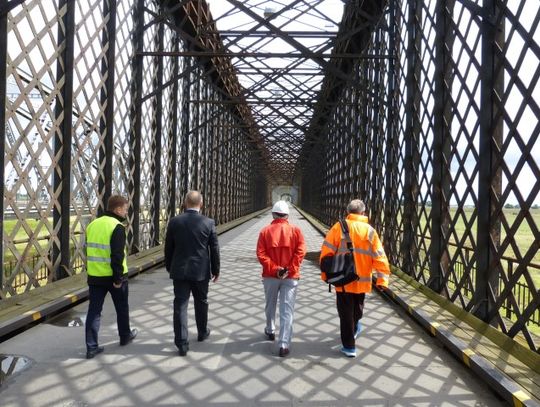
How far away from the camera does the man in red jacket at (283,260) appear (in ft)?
15.2

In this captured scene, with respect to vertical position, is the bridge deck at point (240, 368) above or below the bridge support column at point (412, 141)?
below

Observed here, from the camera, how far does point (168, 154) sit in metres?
14.8

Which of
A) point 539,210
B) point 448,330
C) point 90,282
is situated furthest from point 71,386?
point 539,210

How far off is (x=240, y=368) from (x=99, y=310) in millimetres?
1486

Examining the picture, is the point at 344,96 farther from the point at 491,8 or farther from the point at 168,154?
the point at 491,8

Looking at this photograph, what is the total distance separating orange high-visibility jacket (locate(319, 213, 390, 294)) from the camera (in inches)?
179

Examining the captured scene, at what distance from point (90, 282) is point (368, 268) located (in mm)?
2697

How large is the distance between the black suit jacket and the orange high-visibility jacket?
46.3 inches

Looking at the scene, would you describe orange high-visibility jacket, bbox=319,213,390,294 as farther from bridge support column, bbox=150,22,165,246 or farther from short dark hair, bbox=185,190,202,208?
bridge support column, bbox=150,22,165,246

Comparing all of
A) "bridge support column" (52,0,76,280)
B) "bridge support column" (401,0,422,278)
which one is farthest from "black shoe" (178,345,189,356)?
"bridge support column" (401,0,422,278)

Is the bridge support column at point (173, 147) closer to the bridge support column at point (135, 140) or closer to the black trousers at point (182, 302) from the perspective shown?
the bridge support column at point (135, 140)

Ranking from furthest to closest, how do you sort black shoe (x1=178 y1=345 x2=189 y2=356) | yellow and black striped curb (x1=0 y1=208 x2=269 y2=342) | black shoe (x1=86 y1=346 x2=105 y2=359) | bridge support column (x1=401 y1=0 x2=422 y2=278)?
bridge support column (x1=401 y1=0 x2=422 y2=278), yellow and black striped curb (x1=0 y1=208 x2=269 y2=342), black shoe (x1=178 y1=345 x2=189 y2=356), black shoe (x1=86 y1=346 x2=105 y2=359)

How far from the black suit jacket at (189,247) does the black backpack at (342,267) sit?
46.4 inches

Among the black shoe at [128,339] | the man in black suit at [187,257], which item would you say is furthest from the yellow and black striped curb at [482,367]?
the black shoe at [128,339]
